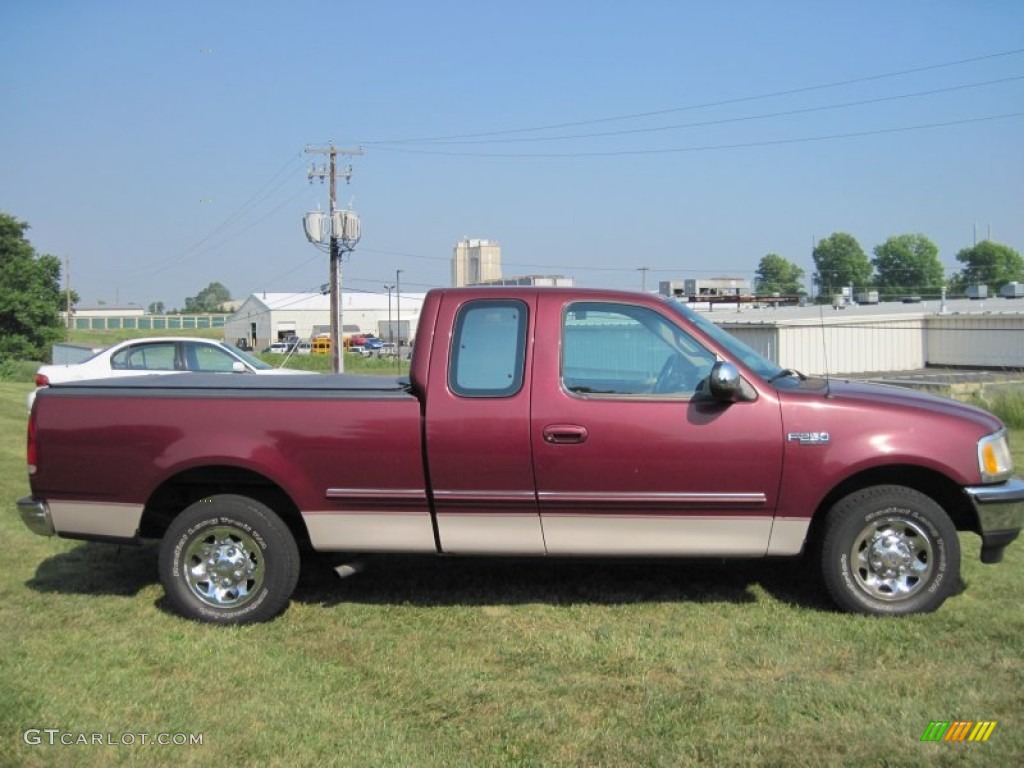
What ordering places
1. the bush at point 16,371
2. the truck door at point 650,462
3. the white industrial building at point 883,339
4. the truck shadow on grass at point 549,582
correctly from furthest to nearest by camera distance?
the bush at point 16,371 < the white industrial building at point 883,339 < the truck shadow on grass at point 549,582 < the truck door at point 650,462

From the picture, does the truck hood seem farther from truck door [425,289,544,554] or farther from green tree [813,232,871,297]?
green tree [813,232,871,297]

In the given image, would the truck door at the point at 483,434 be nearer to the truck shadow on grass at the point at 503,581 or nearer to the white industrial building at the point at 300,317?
the truck shadow on grass at the point at 503,581

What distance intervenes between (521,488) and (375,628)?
112 centimetres

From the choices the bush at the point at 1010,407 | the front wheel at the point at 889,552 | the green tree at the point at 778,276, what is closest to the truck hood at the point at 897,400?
the front wheel at the point at 889,552

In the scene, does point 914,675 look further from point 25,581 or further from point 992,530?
point 25,581

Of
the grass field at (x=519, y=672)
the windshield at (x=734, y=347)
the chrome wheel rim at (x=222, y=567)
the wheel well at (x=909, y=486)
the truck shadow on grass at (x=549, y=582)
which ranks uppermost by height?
the windshield at (x=734, y=347)

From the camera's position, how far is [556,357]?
A: 5.36 m

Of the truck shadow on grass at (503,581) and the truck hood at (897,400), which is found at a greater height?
the truck hood at (897,400)

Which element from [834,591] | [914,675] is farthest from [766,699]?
[834,591]

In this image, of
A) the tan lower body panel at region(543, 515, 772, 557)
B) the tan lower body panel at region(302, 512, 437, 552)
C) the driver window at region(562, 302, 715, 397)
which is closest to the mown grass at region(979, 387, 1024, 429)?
the tan lower body panel at region(543, 515, 772, 557)

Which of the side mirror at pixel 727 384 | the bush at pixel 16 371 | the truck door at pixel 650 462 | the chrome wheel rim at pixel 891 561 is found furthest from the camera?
the bush at pixel 16 371

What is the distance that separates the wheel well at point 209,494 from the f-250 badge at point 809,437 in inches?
108

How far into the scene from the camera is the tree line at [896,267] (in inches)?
3497

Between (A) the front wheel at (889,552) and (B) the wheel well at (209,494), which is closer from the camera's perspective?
(A) the front wheel at (889,552)
